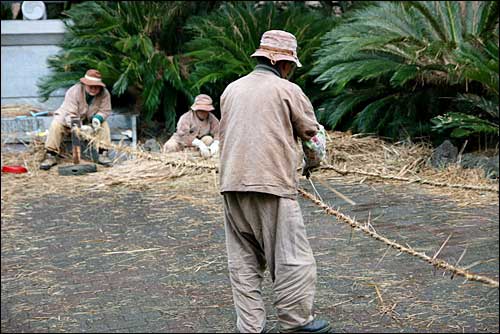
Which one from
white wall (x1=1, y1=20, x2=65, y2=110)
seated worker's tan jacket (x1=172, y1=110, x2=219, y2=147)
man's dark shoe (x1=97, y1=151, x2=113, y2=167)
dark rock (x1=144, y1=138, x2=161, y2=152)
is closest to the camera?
seated worker's tan jacket (x1=172, y1=110, x2=219, y2=147)

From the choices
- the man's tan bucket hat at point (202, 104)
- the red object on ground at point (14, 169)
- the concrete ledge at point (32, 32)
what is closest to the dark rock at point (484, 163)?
the man's tan bucket hat at point (202, 104)

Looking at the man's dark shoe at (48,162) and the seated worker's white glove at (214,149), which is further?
the man's dark shoe at (48,162)

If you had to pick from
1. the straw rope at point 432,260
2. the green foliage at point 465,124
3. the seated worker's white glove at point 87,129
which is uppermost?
the straw rope at point 432,260

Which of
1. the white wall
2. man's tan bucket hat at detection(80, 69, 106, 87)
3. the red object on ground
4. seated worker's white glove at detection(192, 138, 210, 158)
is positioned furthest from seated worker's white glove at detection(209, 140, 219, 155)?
the white wall

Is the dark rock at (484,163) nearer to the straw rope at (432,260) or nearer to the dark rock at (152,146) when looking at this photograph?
the dark rock at (152,146)

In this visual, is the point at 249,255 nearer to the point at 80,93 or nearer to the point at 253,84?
the point at 253,84

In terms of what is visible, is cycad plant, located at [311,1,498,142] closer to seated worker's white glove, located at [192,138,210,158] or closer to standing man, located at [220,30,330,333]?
seated worker's white glove, located at [192,138,210,158]

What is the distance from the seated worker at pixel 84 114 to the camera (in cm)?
1037

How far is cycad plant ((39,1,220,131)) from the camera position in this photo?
11.6 meters

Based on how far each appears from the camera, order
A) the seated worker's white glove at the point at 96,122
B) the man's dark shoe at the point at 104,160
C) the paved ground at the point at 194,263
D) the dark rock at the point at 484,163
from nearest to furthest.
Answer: the paved ground at the point at 194,263
the dark rock at the point at 484,163
the man's dark shoe at the point at 104,160
the seated worker's white glove at the point at 96,122

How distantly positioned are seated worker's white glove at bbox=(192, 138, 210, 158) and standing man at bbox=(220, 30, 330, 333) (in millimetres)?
5353

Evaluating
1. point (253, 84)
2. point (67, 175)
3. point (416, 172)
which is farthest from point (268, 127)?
point (67, 175)

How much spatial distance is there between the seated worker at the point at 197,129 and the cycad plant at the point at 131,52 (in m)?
1.40

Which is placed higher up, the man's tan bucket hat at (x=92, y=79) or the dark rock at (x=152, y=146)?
the man's tan bucket hat at (x=92, y=79)
